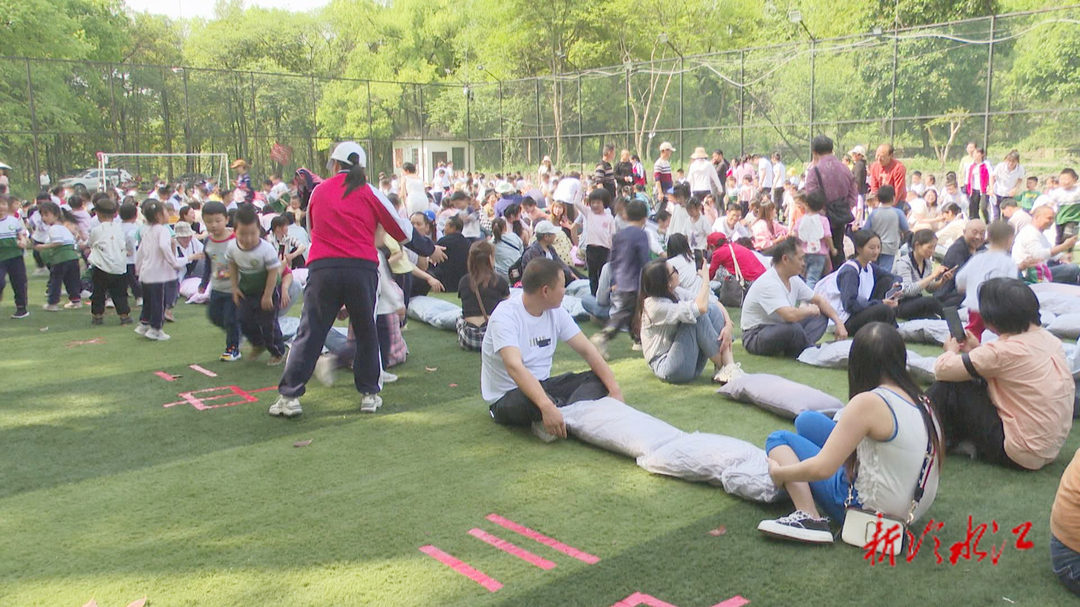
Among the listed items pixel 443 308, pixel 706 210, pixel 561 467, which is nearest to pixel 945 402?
pixel 561 467

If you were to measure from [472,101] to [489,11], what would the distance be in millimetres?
9610

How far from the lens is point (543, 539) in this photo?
3.89 m

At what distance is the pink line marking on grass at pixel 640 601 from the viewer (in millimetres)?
3281

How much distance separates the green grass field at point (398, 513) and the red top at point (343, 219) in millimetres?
1170

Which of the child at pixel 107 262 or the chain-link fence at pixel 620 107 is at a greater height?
the chain-link fence at pixel 620 107

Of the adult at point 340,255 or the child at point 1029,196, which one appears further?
the child at point 1029,196

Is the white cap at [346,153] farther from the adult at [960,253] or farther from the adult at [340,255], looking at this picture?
the adult at [960,253]

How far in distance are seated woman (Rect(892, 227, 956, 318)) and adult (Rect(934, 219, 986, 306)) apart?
3.1 inches

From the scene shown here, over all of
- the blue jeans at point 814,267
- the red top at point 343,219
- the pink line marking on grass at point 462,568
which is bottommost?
the pink line marking on grass at point 462,568

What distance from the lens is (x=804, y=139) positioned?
23391mm

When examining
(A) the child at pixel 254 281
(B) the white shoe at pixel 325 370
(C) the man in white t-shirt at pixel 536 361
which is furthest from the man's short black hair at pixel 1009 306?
(A) the child at pixel 254 281

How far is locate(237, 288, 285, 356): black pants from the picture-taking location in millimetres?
7297

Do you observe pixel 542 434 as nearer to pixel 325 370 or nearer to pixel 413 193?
pixel 325 370

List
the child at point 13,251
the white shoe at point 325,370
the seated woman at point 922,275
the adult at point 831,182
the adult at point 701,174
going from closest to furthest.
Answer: the white shoe at point 325,370 → the seated woman at point 922,275 → the adult at point 831,182 → the child at point 13,251 → the adult at point 701,174
